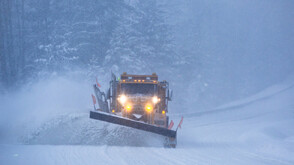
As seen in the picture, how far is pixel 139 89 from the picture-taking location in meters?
9.75

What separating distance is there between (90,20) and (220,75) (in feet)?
71.8

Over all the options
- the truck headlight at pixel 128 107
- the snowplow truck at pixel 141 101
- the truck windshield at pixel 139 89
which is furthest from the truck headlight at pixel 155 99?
the truck headlight at pixel 128 107

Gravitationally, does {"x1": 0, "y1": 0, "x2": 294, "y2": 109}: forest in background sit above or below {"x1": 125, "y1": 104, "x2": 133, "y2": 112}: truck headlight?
above

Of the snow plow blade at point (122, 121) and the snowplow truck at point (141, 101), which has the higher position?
the snowplow truck at point (141, 101)

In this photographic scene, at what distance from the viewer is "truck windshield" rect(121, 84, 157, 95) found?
31.9 feet

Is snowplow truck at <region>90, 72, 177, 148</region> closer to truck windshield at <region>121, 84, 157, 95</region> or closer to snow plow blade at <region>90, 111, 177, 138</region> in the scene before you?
truck windshield at <region>121, 84, 157, 95</region>

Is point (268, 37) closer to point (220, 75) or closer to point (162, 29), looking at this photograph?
point (220, 75)

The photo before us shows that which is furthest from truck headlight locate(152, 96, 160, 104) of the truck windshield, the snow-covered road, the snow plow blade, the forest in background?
the forest in background

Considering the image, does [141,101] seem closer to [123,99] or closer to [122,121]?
[123,99]

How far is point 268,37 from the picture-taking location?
44688 millimetres

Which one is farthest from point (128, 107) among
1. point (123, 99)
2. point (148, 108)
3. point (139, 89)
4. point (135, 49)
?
point (135, 49)

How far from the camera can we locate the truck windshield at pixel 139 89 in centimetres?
973

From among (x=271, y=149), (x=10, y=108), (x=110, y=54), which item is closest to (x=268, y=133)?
(x=271, y=149)

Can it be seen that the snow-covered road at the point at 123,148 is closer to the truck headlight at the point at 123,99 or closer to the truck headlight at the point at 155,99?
the truck headlight at the point at 123,99
